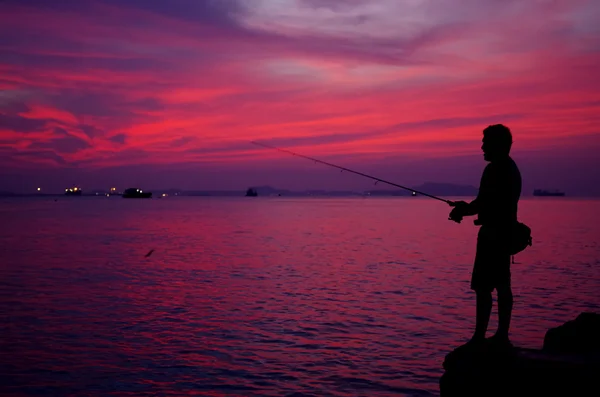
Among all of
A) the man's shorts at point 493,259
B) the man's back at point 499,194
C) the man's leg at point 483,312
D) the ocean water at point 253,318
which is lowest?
the ocean water at point 253,318

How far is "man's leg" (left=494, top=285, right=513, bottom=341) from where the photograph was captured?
21.5 feet

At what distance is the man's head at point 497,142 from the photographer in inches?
263

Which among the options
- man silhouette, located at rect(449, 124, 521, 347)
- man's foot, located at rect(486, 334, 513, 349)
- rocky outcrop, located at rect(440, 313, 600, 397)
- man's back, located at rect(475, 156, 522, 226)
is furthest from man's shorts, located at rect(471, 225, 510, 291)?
rocky outcrop, located at rect(440, 313, 600, 397)

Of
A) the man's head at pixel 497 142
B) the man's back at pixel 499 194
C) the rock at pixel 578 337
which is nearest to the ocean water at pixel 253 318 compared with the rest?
the rock at pixel 578 337

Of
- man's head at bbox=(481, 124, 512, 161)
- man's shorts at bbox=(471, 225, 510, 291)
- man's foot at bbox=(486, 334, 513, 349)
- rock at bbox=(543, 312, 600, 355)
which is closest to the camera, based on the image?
man's foot at bbox=(486, 334, 513, 349)

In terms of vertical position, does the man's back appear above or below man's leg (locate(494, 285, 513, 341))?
above

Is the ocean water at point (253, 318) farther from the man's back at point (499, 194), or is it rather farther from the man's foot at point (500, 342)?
the man's back at point (499, 194)

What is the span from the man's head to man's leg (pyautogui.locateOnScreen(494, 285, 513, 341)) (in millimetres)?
1477

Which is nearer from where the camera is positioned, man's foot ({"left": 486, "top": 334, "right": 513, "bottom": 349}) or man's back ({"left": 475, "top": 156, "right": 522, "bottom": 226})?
man's foot ({"left": 486, "top": 334, "right": 513, "bottom": 349})

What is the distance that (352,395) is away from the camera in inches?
323

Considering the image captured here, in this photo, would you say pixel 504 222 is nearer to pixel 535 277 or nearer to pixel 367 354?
pixel 367 354

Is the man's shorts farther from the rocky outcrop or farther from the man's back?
the rocky outcrop

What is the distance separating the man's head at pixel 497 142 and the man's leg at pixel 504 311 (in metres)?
1.48

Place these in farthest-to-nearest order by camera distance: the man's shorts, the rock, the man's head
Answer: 1. the rock
2. the man's head
3. the man's shorts
